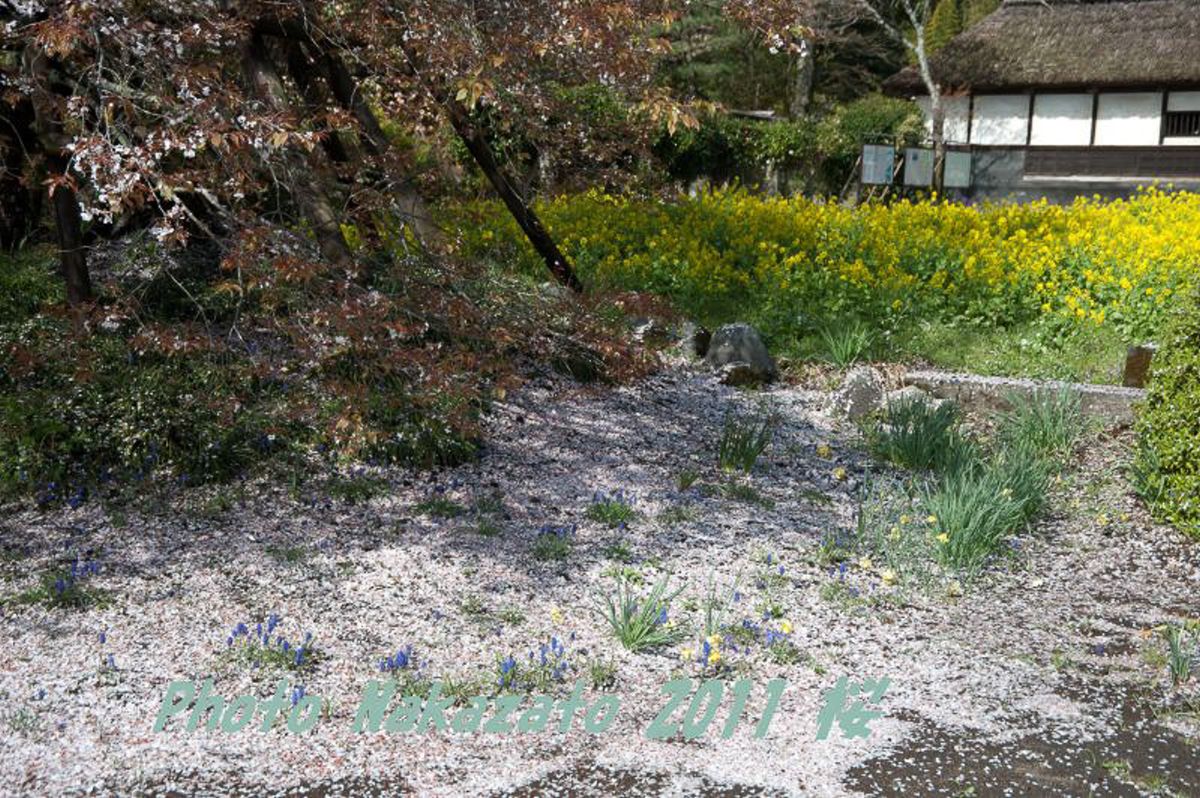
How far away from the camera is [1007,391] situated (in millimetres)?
6398

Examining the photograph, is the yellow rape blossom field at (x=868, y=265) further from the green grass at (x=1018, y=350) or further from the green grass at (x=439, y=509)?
the green grass at (x=439, y=509)

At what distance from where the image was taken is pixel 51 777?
9.66 feet

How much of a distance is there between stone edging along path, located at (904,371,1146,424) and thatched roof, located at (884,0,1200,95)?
16.6 metres

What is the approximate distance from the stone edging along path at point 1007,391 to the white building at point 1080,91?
15.4 meters

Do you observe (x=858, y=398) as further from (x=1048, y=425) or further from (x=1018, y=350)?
(x=1018, y=350)

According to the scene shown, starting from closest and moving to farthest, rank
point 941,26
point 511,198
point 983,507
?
point 983,507, point 511,198, point 941,26

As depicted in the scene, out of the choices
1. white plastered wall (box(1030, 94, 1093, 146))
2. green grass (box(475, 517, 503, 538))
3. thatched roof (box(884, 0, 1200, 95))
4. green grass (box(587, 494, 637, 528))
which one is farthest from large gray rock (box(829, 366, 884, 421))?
white plastered wall (box(1030, 94, 1093, 146))

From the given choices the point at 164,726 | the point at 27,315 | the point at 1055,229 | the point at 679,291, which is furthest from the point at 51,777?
the point at 1055,229

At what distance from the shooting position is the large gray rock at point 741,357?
710 centimetres

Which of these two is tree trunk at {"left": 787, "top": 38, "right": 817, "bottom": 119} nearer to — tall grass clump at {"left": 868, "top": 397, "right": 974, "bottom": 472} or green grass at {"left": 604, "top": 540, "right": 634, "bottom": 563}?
tall grass clump at {"left": 868, "top": 397, "right": 974, "bottom": 472}

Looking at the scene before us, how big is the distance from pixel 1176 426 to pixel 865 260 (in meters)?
3.81

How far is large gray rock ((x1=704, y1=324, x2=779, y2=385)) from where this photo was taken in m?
7.10

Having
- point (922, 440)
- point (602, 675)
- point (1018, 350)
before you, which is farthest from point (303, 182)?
point (1018, 350)

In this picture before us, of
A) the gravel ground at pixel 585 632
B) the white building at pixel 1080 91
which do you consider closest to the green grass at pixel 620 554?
the gravel ground at pixel 585 632
